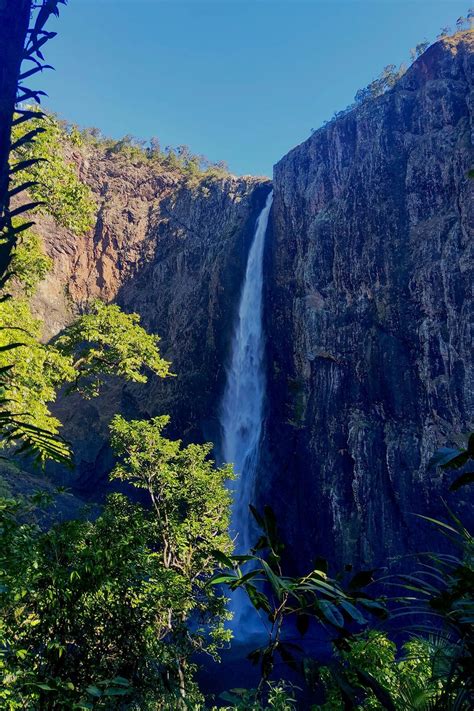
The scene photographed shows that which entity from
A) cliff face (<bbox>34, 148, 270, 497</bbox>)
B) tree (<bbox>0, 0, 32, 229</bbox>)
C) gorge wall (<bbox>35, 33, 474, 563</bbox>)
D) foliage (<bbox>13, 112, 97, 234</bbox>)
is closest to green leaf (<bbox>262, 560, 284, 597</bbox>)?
tree (<bbox>0, 0, 32, 229</bbox>)

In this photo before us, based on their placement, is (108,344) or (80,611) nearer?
(80,611)

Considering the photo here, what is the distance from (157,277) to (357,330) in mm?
19857

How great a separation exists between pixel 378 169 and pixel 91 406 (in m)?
24.4

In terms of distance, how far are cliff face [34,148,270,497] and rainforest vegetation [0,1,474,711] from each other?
17094mm

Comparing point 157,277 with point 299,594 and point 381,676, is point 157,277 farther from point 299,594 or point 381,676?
point 299,594

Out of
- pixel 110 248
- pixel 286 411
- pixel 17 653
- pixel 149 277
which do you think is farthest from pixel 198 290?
pixel 17 653

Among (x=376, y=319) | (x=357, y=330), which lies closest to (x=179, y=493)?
(x=357, y=330)

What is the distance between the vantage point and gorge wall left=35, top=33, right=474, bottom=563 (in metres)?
18.9

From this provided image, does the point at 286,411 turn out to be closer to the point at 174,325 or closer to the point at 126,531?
the point at 174,325

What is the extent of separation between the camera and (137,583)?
4.93 meters

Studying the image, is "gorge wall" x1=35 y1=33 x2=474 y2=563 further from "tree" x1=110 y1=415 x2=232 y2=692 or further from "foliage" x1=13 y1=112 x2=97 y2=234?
"foliage" x1=13 y1=112 x2=97 y2=234

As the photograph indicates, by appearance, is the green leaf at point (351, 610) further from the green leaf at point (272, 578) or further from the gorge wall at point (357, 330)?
the gorge wall at point (357, 330)

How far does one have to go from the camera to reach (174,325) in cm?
3319

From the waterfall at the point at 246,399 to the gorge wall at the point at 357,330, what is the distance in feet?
2.46
